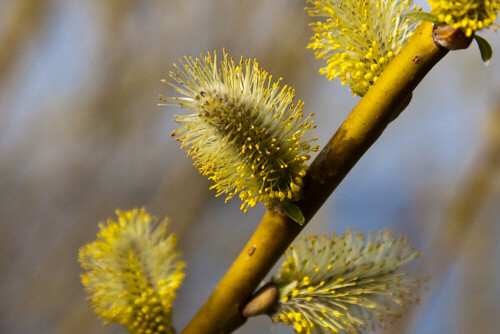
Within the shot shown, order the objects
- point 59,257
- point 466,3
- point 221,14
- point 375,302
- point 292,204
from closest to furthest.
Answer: point 466,3
point 292,204
point 375,302
point 59,257
point 221,14

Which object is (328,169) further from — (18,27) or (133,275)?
(18,27)

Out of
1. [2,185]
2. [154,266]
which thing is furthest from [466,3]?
[2,185]

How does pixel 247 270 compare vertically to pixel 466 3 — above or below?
below

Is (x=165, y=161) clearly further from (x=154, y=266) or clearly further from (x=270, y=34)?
(x=154, y=266)

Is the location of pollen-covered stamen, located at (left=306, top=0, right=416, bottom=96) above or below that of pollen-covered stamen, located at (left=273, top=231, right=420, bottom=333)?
above

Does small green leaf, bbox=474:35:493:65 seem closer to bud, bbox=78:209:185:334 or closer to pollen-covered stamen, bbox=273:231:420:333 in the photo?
pollen-covered stamen, bbox=273:231:420:333

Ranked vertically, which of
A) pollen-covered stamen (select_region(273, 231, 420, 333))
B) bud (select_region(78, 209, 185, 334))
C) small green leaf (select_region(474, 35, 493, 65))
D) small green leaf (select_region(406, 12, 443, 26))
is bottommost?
bud (select_region(78, 209, 185, 334))

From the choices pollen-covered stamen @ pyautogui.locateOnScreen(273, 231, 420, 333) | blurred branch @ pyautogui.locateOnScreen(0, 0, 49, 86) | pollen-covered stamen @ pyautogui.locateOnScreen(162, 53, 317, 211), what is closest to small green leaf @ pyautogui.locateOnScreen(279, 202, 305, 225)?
pollen-covered stamen @ pyautogui.locateOnScreen(162, 53, 317, 211)

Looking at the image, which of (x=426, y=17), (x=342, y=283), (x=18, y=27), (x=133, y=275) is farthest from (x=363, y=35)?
(x=18, y=27)

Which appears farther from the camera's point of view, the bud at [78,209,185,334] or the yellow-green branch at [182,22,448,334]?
the bud at [78,209,185,334]
